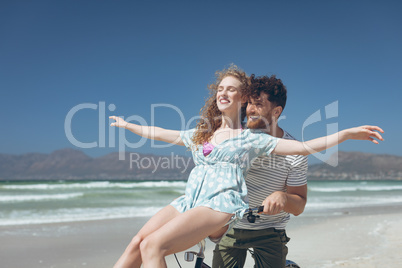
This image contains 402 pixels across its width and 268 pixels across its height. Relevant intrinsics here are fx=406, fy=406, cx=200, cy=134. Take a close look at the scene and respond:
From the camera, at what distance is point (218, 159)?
2488mm

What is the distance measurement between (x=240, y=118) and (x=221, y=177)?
0.57 meters

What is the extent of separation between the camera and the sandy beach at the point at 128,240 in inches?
235

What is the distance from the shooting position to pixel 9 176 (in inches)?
2650

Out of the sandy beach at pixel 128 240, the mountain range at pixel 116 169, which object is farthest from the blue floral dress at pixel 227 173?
the mountain range at pixel 116 169

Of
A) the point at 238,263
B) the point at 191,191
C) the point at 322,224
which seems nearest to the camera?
the point at 191,191

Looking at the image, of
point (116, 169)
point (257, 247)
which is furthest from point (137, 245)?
point (116, 169)

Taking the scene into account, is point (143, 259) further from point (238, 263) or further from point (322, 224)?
point (322, 224)

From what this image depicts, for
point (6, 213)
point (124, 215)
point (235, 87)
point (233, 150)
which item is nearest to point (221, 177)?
point (233, 150)

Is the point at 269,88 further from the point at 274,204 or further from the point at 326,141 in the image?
the point at 274,204

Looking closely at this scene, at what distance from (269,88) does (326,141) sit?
1.79 feet

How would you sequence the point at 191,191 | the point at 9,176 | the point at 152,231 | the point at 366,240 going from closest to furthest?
the point at 152,231, the point at 191,191, the point at 366,240, the point at 9,176

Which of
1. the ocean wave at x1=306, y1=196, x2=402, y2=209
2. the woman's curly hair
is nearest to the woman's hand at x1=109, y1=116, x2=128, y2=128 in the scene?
the woman's curly hair

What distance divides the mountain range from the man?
1678 inches

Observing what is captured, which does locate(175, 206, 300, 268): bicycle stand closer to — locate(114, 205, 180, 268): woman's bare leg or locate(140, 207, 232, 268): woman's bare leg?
locate(140, 207, 232, 268): woman's bare leg
